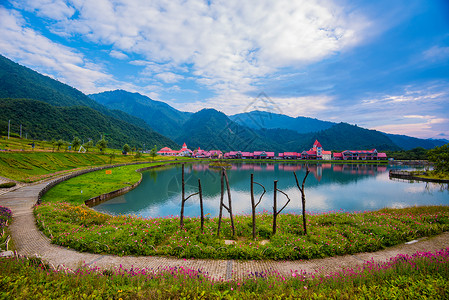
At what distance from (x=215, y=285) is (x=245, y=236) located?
4.35 m

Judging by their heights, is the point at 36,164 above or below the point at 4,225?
above

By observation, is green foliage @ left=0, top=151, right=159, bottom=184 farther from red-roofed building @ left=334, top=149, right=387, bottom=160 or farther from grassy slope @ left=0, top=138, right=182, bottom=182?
red-roofed building @ left=334, top=149, right=387, bottom=160

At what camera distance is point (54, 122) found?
10631 cm

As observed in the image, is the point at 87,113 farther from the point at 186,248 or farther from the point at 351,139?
the point at 351,139

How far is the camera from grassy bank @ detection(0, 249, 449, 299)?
411cm

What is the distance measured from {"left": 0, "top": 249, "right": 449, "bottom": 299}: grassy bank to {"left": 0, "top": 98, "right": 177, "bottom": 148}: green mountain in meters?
97.3

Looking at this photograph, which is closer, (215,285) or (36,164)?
(215,285)

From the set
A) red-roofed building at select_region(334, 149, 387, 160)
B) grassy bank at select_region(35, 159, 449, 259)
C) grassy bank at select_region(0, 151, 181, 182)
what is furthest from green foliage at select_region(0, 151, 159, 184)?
red-roofed building at select_region(334, 149, 387, 160)

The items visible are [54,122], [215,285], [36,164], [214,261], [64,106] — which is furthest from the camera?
[64,106]

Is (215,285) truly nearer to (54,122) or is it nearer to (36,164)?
(36,164)

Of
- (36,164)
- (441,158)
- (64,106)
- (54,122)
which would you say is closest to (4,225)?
(36,164)

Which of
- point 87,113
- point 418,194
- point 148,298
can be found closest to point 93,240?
point 148,298

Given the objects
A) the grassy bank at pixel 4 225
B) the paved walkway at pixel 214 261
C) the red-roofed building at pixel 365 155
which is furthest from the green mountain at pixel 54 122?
the red-roofed building at pixel 365 155

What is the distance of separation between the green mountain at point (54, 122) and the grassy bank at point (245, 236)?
9375cm
